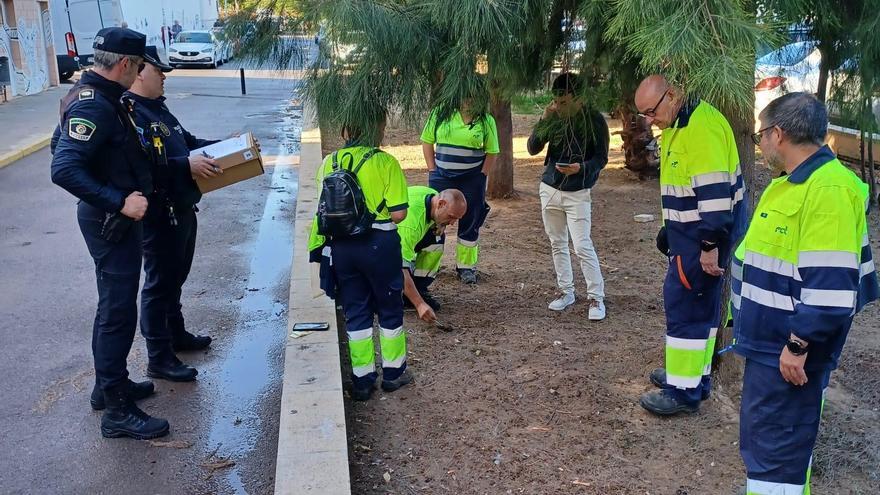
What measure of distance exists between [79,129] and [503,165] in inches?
234

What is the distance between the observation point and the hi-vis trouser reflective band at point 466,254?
240 inches

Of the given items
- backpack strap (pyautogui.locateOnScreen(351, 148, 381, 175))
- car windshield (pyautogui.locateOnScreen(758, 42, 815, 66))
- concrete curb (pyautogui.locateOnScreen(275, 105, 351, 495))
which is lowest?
concrete curb (pyautogui.locateOnScreen(275, 105, 351, 495))

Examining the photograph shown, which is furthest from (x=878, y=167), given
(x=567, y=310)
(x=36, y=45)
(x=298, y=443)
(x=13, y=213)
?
(x=36, y=45)

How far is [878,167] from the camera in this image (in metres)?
9.51

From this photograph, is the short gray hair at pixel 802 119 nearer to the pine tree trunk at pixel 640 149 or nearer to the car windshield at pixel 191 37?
the pine tree trunk at pixel 640 149

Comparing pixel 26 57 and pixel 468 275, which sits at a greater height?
pixel 26 57

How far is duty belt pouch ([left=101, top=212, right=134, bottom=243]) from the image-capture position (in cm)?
359

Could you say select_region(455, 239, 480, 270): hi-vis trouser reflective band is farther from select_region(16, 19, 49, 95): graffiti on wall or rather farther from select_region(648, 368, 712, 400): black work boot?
select_region(16, 19, 49, 95): graffiti on wall

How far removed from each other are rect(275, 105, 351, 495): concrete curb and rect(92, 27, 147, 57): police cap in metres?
0.88

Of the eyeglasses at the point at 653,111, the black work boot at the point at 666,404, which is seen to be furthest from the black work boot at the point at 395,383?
the eyeglasses at the point at 653,111

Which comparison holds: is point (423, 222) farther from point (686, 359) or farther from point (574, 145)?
point (686, 359)

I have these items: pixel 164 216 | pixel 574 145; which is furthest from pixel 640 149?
pixel 164 216

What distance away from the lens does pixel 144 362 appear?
482cm

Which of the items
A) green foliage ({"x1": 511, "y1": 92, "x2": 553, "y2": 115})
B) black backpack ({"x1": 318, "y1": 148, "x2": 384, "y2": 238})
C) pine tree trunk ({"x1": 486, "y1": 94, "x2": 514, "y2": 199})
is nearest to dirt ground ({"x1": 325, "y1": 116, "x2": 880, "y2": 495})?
black backpack ({"x1": 318, "y1": 148, "x2": 384, "y2": 238})
